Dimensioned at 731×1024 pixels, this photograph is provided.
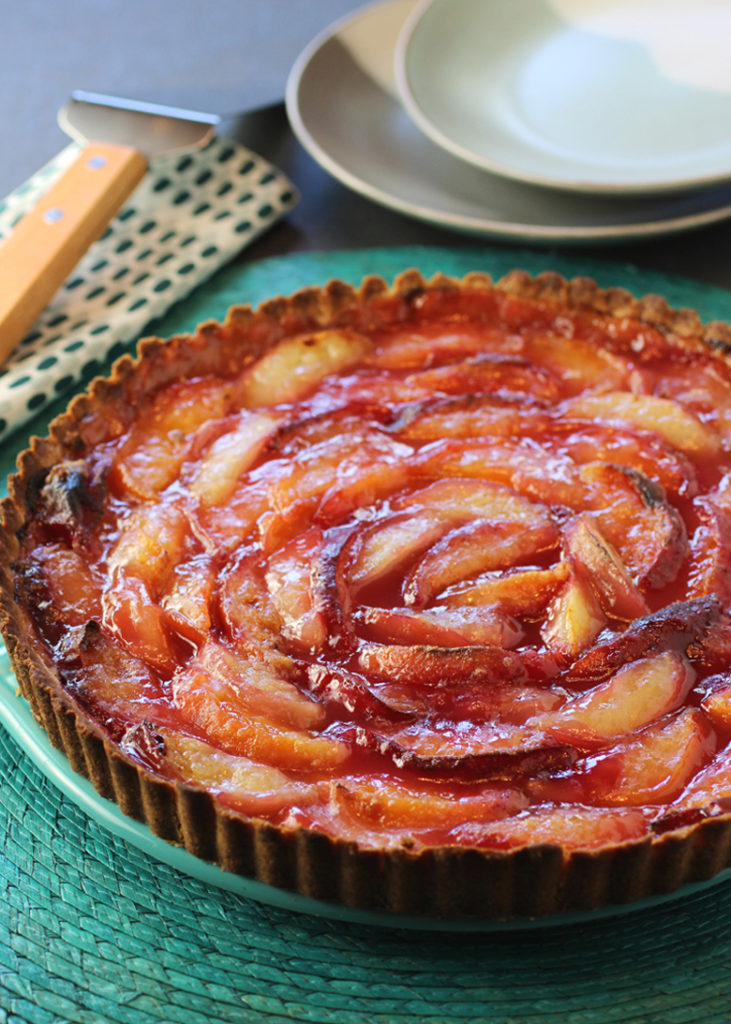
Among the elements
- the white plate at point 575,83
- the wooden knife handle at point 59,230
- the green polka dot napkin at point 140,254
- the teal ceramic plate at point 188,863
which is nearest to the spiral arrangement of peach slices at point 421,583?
the teal ceramic plate at point 188,863

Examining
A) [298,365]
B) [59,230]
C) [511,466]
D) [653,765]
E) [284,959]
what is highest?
[59,230]

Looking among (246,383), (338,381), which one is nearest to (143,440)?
(246,383)

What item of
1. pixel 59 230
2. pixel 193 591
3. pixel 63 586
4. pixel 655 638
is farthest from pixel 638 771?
pixel 59 230

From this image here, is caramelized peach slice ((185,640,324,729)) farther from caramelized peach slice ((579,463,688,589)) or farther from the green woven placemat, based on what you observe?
caramelized peach slice ((579,463,688,589))

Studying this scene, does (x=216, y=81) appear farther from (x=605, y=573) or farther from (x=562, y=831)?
(x=562, y=831)

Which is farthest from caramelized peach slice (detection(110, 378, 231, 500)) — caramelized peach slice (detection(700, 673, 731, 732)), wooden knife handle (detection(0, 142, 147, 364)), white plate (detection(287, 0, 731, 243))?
caramelized peach slice (detection(700, 673, 731, 732))

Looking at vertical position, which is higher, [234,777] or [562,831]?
[234,777]
